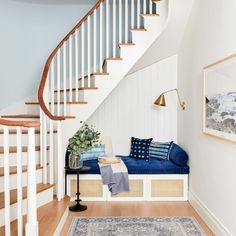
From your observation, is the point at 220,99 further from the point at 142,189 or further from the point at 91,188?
the point at 91,188

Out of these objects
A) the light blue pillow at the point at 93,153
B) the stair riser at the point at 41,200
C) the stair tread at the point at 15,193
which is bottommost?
the stair riser at the point at 41,200

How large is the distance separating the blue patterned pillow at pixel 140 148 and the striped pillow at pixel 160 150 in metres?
0.11

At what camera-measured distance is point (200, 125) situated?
149 inches

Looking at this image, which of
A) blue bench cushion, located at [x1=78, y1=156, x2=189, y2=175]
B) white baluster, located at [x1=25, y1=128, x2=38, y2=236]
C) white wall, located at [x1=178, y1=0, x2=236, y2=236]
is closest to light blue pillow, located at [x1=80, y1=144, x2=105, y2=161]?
blue bench cushion, located at [x1=78, y1=156, x2=189, y2=175]

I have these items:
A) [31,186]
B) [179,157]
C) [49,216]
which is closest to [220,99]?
[179,157]

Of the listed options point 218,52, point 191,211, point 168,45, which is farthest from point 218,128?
point 168,45

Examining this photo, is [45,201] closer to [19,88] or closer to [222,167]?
[222,167]

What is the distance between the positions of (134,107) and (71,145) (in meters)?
1.74

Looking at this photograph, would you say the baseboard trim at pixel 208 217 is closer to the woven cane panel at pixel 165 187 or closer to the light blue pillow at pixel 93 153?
the woven cane panel at pixel 165 187

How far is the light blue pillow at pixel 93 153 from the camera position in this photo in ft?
15.3

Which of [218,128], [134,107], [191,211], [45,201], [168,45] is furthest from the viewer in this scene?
[134,107]

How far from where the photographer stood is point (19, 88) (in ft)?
17.5

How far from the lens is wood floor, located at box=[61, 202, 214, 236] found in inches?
149

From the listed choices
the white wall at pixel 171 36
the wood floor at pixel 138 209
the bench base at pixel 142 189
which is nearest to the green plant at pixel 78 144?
the bench base at pixel 142 189
